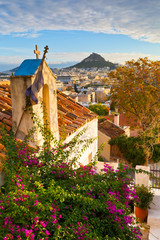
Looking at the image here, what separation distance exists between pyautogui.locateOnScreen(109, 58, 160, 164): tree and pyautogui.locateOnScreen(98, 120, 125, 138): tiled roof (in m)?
1.97

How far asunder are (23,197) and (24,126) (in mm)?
2245

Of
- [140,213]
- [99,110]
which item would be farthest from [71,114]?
[99,110]

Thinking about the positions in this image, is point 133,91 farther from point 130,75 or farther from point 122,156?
point 122,156

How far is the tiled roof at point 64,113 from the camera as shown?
5.05 m

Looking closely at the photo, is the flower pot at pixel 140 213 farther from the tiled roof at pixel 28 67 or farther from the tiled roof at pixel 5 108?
the tiled roof at pixel 28 67

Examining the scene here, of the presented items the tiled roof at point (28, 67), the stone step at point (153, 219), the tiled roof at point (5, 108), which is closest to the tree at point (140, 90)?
the stone step at point (153, 219)

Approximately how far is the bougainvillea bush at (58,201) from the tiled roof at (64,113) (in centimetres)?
129

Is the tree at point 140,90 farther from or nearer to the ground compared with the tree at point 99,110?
farther from the ground

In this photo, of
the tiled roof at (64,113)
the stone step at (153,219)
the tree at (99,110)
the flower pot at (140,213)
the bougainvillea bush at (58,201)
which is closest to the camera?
the bougainvillea bush at (58,201)

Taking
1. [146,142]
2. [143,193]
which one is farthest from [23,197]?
[146,142]

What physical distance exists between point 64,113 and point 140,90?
1275 centimetres

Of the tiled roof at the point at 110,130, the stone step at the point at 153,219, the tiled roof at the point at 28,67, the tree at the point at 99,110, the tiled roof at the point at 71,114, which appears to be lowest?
the stone step at the point at 153,219

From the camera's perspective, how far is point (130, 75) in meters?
18.2

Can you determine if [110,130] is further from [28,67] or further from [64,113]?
[28,67]
